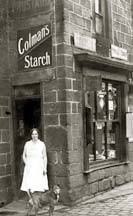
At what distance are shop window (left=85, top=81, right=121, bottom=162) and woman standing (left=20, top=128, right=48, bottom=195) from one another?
61.1 inches

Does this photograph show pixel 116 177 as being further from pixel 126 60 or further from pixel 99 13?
pixel 99 13

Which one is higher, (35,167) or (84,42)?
(84,42)

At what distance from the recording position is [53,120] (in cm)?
901

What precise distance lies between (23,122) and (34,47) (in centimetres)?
172

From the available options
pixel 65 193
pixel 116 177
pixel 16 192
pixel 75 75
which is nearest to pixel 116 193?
pixel 116 177

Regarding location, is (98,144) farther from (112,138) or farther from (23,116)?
(23,116)

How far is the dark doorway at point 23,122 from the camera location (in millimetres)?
9562

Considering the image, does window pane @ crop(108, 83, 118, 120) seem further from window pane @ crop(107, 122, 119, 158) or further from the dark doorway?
the dark doorway

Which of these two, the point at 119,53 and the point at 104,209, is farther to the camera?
the point at 119,53

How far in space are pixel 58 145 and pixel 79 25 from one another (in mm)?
2655

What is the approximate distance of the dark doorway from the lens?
956cm

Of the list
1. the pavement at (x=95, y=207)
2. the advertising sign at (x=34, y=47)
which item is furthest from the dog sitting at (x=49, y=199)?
the advertising sign at (x=34, y=47)

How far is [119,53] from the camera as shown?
439 inches

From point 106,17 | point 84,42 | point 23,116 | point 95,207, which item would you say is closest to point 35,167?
point 95,207
